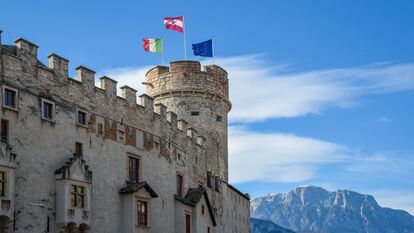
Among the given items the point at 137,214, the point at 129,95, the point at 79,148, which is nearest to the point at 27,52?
the point at 79,148

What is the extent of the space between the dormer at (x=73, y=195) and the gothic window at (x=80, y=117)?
214cm

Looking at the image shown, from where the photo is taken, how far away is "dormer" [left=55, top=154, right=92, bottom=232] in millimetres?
34906

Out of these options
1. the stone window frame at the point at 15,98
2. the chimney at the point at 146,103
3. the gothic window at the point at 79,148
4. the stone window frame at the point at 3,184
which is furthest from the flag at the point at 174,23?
the stone window frame at the point at 3,184

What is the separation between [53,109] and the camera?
36000mm

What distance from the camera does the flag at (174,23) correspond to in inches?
2229

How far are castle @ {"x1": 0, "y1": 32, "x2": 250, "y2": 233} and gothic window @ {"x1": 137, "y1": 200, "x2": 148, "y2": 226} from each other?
0.21ft

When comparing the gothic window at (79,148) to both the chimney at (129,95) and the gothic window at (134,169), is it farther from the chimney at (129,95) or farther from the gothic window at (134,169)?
the chimney at (129,95)

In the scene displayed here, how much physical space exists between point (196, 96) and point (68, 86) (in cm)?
2524

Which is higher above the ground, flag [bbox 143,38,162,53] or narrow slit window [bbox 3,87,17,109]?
flag [bbox 143,38,162,53]

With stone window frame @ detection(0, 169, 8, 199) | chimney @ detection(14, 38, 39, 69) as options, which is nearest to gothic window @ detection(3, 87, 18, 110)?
chimney @ detection(14, 38, 39, 69)

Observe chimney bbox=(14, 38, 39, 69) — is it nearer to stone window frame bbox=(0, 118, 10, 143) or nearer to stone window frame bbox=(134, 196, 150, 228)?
stone window frame bbox=(0, 118, 10, 143)

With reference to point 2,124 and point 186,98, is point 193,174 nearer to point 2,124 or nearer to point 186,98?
point 186,98

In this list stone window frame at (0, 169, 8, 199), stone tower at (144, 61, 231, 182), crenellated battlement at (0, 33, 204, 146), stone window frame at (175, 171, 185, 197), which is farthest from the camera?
stone tower at (144, 61, 231, 182)

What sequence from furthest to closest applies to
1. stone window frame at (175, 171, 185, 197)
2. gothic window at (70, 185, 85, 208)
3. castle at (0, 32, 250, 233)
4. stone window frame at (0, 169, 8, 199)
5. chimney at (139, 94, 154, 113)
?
stone window frame at (175, 171, 185, 197), chimney at (139, 94, 154, 113), gothic window at (70, 185, 85, 208), castle at (0, 32, 250, 233), stone window frame at (0, 169, 8, 199)
